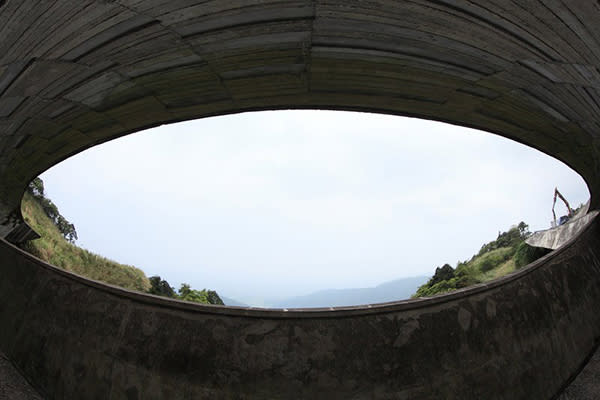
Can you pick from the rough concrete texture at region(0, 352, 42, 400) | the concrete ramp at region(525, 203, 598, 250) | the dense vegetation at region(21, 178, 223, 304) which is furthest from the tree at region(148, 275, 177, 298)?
the concrete ramp at region(525, 203, 598, 250)

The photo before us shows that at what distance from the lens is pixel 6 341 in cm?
495

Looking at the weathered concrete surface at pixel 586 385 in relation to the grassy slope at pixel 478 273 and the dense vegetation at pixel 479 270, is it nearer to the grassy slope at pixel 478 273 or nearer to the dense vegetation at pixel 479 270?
the dense vegetation at pixel 479 270

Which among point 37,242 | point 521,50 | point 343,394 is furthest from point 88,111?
point 37,242

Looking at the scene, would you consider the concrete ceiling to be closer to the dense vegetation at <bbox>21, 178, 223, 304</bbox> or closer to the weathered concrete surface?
the weathered concrete surface

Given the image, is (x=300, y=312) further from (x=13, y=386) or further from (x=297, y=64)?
(x=13, y=386)

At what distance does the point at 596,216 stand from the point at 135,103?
38.3 feet

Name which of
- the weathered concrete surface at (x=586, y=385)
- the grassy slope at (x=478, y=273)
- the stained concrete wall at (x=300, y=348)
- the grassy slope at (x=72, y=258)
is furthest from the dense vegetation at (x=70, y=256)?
the grassy slope at (x=478, y=273)

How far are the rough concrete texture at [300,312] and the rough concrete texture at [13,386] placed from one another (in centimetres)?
12

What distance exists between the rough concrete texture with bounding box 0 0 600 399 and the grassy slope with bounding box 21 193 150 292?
52.8 feet

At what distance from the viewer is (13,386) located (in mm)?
4230

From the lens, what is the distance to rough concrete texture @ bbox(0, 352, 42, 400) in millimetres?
4078

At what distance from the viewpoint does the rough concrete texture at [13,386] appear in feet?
13.4

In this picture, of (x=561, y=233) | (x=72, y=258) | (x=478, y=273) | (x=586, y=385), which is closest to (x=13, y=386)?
(x=586, y=385)

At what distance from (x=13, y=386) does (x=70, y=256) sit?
69.7 feet
